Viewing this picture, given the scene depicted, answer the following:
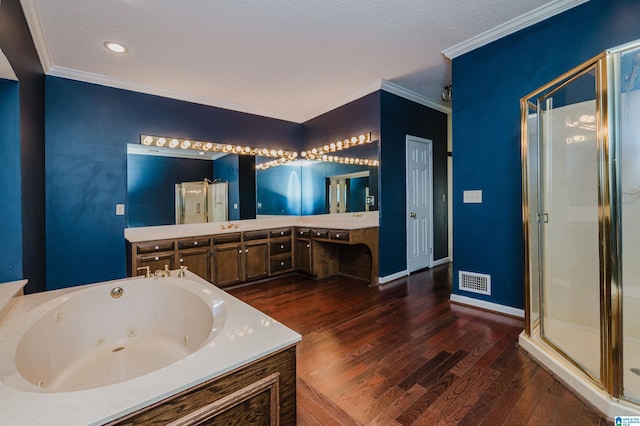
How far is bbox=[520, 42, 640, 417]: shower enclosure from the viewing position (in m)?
1.42

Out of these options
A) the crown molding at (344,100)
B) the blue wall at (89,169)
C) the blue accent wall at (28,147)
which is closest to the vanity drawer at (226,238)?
the blue wall at (89,169)

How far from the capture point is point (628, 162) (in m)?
1.74

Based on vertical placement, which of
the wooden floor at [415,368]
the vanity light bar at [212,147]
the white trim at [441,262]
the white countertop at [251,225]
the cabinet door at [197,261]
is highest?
the vanity light bar at [212,147]

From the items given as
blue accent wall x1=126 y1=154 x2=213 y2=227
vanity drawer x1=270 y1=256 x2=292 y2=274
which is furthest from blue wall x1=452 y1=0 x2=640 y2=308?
blue accent wall x1=126 y1=154 x2=213 y2=227

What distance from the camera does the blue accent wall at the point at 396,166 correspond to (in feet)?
11.9

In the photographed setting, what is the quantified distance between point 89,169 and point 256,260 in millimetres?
2111

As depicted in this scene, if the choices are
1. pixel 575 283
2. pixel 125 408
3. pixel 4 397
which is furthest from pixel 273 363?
pixel 575 283

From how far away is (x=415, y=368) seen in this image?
70.7 inches

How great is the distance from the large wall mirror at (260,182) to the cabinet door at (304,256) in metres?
0.62

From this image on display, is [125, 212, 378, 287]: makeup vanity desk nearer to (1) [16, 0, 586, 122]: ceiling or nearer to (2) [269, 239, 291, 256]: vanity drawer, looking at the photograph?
(2) [269, 239, 291, 256]: vanity drawer

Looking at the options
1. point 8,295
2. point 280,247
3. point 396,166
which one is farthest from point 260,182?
point 8,295

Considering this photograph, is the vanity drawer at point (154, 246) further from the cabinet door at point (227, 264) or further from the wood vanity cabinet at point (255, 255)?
the wood vanity cabinet at point (255, 255)

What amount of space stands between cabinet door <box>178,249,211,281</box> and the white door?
2.64m

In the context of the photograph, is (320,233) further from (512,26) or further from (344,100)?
(512,26)
